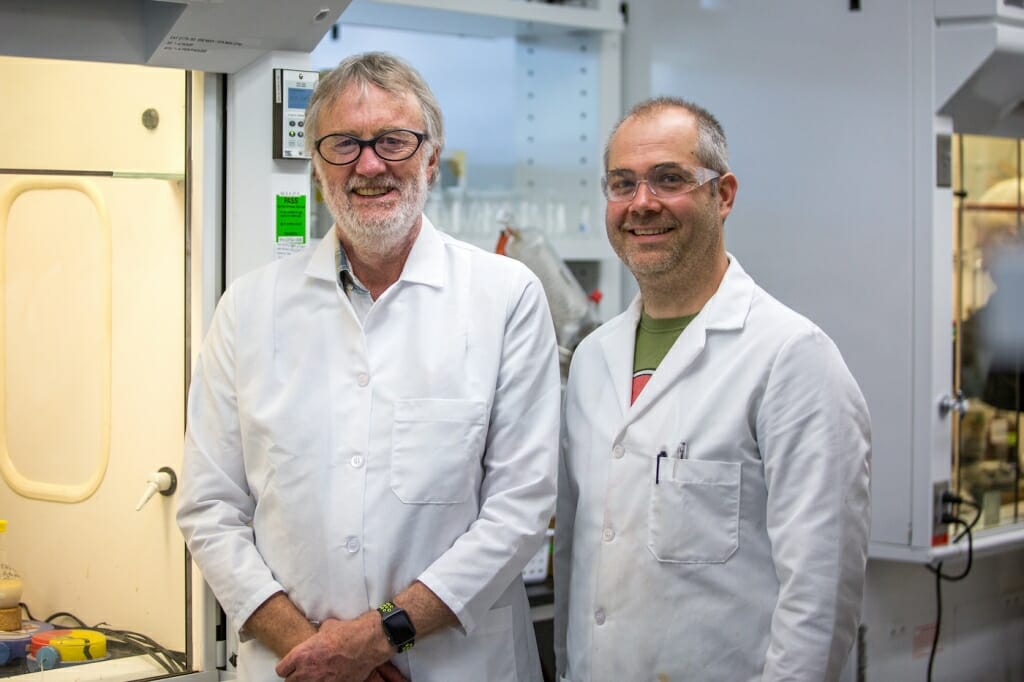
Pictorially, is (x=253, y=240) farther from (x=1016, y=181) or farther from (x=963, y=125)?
(x=1016, y=181)

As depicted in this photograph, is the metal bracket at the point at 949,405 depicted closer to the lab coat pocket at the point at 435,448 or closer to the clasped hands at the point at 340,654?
the lab coat pocket at the point at 435,448

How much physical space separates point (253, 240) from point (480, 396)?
56 centimetres

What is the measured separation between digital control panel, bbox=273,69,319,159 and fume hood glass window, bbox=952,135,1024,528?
1.80 meters

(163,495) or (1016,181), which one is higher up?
(1016,181)

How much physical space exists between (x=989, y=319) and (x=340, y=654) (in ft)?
7.26

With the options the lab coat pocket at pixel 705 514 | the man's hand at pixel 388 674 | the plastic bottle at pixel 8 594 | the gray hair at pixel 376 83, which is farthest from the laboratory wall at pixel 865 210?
the plastic bottle at pixel 8 594

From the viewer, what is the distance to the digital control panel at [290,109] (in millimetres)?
1932

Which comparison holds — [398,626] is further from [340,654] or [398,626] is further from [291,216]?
[291,216]

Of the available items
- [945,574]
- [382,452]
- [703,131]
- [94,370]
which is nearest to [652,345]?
[703,131]

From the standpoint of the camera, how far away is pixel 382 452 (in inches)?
65.8

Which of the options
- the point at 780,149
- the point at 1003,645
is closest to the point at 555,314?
the point at 780,149

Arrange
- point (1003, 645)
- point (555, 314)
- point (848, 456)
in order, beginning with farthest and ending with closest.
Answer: point (1003, 645) < point (555, 314) < point (848, 456)

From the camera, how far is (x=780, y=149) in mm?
2871

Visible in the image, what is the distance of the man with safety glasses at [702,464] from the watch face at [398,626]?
0.31 m
